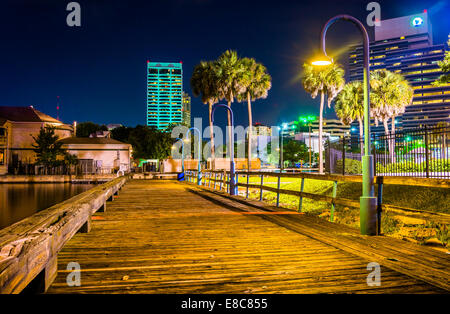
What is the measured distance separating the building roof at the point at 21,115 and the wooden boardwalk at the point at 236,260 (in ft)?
195

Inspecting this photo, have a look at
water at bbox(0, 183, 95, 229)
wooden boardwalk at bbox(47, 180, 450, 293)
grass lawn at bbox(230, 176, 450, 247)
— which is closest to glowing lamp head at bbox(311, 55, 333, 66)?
wooden boardwalk at bbox(47, 180, 450, 293)

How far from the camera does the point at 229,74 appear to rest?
46.4 meters

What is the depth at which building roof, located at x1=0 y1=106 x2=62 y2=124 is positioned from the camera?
58.1m

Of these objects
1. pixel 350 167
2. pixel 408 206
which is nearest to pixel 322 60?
pixel 408 206

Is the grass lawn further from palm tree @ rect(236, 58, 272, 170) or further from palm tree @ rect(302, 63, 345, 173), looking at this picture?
palm tree @ rect(236, 58, 272, 170)

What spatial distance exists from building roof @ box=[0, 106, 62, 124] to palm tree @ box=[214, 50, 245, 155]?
32.9 meters

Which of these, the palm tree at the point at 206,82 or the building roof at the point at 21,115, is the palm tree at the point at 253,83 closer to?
the palm tree at the point at 206,82

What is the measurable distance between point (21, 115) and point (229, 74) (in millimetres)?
38128

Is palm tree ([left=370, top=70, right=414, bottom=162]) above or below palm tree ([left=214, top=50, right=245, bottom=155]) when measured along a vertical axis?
below

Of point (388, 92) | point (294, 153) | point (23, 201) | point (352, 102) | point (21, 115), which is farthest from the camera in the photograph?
point (294, 153)

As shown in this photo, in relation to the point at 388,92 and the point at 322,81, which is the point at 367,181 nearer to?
the point at 322,81

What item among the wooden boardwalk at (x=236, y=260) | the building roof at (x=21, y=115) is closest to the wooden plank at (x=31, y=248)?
the wooden boardwalk at (x=236, y=260)
